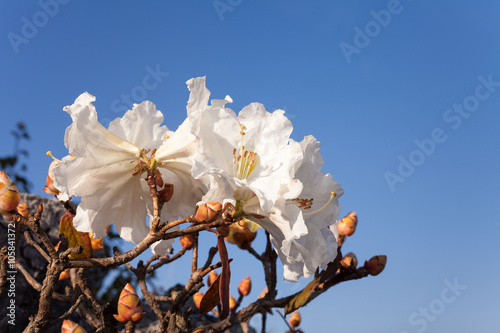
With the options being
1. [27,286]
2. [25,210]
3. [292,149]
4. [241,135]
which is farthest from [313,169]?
[27,286]

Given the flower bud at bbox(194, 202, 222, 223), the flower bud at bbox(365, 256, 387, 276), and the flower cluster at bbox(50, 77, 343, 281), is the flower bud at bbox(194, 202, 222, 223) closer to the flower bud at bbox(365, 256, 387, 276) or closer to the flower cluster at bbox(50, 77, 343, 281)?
the flower cluster at bbox(50, 77, 343, 281)

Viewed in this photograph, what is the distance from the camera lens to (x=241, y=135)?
1.34 meters

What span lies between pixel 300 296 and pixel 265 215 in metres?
0.59

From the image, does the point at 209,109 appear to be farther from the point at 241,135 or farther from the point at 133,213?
the point at 133,213

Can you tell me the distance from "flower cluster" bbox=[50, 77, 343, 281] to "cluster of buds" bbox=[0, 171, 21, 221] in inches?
7.0

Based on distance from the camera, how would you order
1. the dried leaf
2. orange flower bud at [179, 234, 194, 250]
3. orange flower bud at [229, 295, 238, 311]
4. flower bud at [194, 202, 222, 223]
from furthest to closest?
orange flower bud at [229, 295, 238, 311] < orange flower bud at [179, 234, 194, 250] < the dried leaf < flower bud at [194, 202, 222, 223]

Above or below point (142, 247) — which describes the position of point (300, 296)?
below

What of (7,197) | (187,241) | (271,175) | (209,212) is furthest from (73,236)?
(271,175)

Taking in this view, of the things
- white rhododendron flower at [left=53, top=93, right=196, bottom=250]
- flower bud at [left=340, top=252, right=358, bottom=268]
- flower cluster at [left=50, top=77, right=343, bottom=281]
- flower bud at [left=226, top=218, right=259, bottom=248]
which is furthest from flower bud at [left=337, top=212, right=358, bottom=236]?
white rhododendron flower at [left=53, top=93, right=196, bottom=250]

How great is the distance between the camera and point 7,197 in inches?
54.5

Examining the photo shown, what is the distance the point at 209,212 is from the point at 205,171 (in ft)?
0.35

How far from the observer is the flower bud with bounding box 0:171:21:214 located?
1.38m

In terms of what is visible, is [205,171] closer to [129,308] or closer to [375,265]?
[129,308]

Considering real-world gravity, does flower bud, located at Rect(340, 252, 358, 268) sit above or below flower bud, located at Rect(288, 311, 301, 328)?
below
